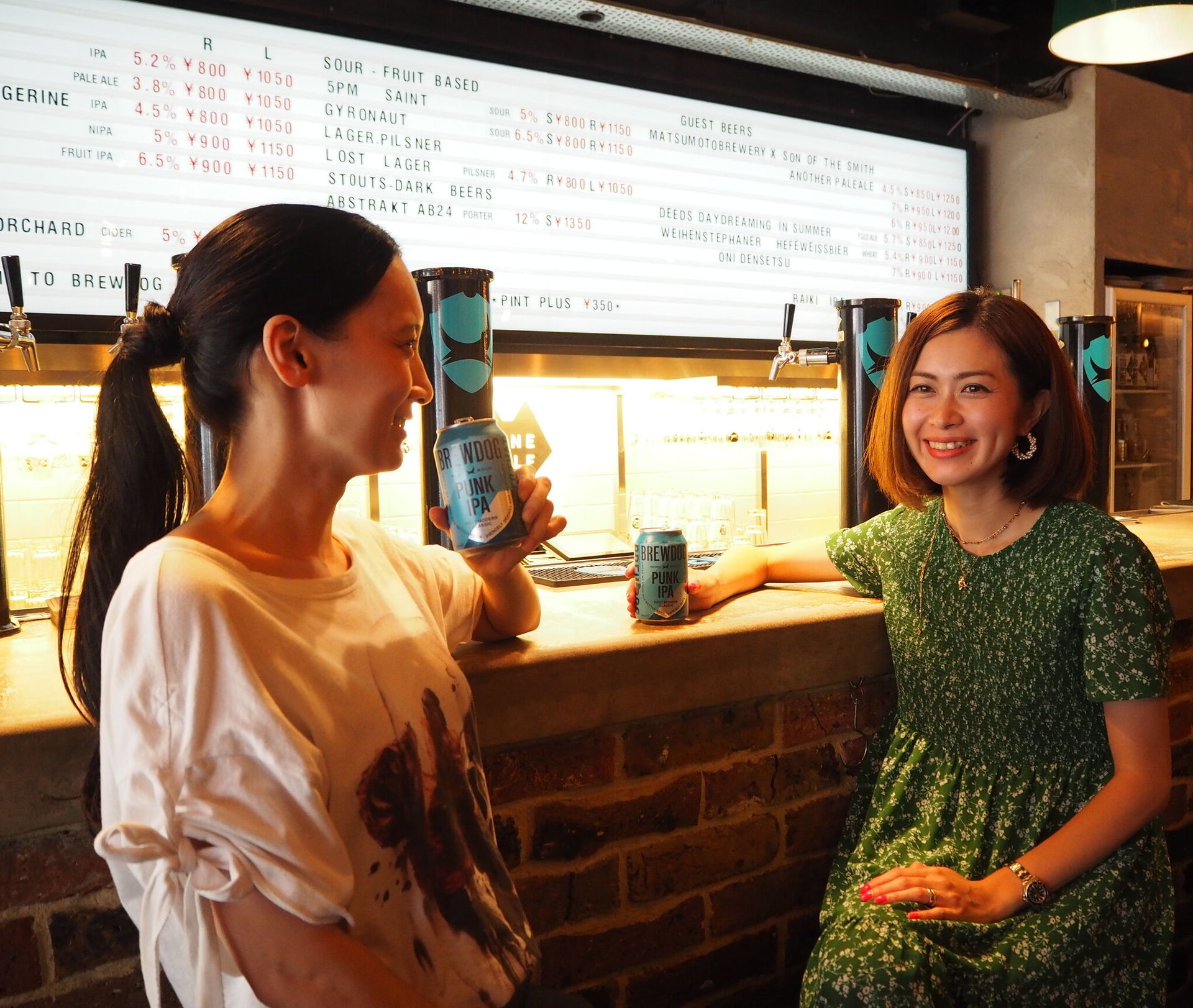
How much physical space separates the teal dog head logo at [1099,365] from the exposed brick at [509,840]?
84.7 inches

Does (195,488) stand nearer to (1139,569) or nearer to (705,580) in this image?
(705,580)

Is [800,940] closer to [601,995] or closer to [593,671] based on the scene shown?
[601,995]

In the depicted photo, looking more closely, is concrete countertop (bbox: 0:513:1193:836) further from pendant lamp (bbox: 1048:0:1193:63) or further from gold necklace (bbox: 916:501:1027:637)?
pendant lamp (bbox: 1048:0:1193:63)

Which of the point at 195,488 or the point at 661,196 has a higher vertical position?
the point at 661,196

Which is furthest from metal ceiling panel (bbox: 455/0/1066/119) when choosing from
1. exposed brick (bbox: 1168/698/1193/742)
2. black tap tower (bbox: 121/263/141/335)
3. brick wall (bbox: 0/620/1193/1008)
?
exposed brick (bbox: 1168/698/1193/742)

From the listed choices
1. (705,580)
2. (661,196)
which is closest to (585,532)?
(661,196)

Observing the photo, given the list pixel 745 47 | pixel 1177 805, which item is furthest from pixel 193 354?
pixel 745 47

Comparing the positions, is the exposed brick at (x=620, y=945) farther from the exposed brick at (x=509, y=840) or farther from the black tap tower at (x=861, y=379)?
the black tap tower at (x=861, y=379)

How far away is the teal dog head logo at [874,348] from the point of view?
2.23 m

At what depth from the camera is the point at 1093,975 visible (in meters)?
1.44

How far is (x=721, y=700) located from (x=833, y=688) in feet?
0.97

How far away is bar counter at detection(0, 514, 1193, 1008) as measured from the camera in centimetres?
116

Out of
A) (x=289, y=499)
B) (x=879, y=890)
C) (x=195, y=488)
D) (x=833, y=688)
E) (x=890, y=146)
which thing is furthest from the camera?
(x=890, y=146)

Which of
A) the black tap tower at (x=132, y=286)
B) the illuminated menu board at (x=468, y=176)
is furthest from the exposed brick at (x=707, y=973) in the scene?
the illuminated menu board at (x=468, y=176)
